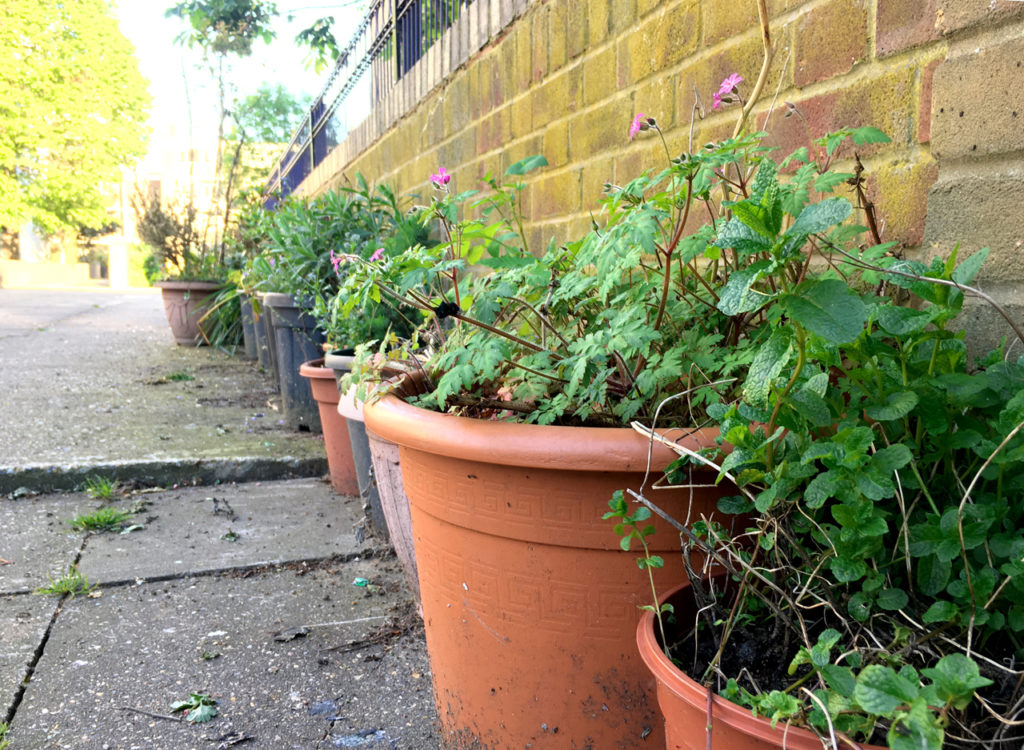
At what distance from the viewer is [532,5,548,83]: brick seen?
7.95 ft

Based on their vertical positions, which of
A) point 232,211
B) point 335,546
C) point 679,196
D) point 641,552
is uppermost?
point 232,211

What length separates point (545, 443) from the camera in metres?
1.06

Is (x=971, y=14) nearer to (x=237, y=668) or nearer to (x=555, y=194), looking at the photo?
(x=555, y=194)

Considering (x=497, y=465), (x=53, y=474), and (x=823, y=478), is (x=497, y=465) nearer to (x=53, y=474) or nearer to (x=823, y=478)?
(x=823, y=478)

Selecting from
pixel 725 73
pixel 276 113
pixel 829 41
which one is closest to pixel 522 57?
pixel 725 73

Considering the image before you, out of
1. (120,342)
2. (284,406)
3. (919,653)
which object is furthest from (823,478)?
(120,342)

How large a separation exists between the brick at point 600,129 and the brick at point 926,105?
0.90 meters

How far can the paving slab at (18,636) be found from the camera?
1.65 meters

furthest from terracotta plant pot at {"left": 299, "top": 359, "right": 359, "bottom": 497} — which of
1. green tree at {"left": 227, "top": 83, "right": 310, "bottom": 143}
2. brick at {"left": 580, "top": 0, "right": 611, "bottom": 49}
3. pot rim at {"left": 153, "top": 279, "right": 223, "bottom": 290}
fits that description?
green tree at {"left": 227, "top": 83, "right": 310, "bottom": 143}

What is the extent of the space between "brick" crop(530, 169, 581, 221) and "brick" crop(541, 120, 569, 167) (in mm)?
43

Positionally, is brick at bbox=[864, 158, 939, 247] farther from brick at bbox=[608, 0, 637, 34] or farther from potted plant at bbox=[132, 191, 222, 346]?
potted plant at bbox=[132, 191, 222, 346]

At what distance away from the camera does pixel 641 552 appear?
42.0 inches

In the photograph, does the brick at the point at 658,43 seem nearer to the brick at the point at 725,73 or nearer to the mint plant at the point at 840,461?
the brick at the point at 725,73

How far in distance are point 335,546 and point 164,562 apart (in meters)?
0.54
